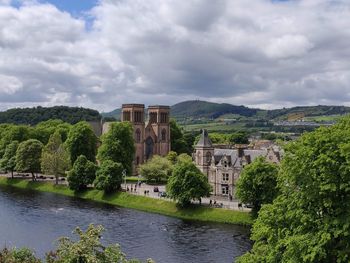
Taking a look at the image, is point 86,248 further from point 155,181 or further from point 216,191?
point 155,181

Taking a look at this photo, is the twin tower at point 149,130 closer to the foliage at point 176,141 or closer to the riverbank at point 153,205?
the foliage at point 176,141

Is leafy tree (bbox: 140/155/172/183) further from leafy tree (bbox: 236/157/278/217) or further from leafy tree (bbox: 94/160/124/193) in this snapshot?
leafy tree (bbox: 236/157/278/217)

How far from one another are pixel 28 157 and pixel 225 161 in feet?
177

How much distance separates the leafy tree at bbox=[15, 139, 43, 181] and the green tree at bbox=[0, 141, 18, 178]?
369cm

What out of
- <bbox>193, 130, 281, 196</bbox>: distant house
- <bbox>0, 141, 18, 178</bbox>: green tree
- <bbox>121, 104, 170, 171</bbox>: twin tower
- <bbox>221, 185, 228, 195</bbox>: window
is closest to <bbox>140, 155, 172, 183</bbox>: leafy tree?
<bbox>193, 130, 281, 196</bbox>: distant house

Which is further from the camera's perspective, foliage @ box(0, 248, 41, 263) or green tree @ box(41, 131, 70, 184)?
green tree @ box(41, 131, 70, 184)

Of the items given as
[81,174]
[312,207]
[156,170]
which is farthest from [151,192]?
[312,207]

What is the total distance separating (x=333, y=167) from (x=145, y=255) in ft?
120

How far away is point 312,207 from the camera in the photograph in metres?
29.2

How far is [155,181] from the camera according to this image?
122m

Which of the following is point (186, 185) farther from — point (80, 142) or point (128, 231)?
point (80, 142)

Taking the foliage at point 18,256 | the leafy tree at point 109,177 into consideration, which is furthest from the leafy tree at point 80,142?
the foliage at point 18,256

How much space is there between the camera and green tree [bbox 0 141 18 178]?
12975 cm

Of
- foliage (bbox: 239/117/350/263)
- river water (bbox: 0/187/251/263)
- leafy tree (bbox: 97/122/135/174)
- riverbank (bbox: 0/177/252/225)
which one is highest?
leafy tree (bbox: 97/122/135/174)
